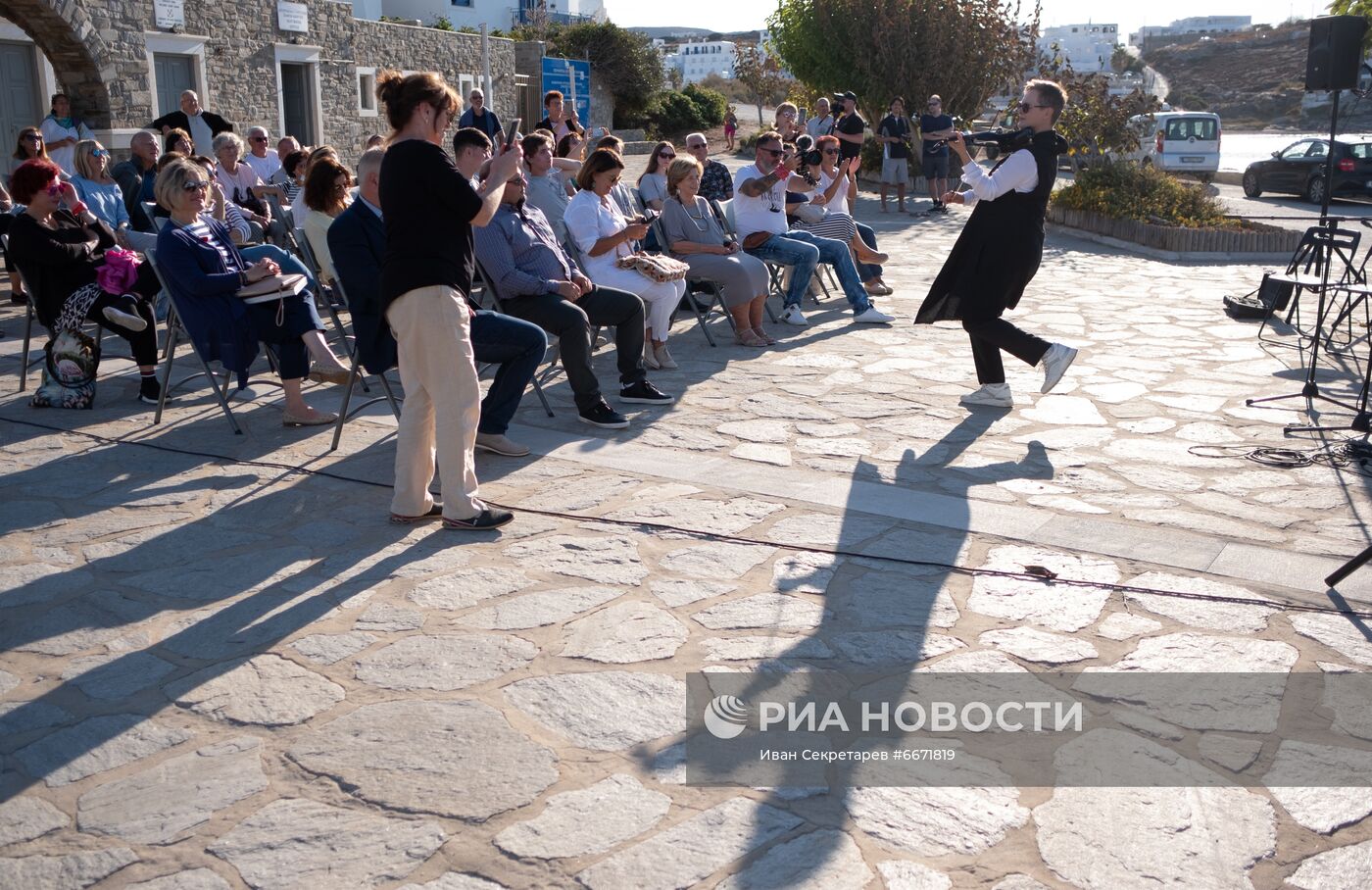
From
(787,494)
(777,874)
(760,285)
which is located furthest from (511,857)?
(760,285)

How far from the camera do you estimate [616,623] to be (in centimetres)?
365

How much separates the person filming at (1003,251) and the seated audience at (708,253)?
168 cm

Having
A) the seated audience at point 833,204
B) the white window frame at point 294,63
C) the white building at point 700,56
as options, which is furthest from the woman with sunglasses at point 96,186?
the white building at point 700,56

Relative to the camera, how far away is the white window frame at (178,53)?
18938 mm

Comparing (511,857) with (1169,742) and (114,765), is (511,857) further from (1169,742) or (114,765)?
(1169,742)

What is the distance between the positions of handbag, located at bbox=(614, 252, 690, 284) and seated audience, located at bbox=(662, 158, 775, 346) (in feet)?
2.58

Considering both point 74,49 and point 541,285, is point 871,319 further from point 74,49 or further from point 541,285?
point 74,49

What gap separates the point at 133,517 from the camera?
4629 mm

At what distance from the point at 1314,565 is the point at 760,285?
4.37 meters

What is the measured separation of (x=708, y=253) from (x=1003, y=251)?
2341 millimetres

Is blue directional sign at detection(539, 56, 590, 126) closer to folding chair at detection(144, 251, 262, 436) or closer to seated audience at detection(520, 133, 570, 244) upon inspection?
seated audience at detection(520, 133, 570, 244)

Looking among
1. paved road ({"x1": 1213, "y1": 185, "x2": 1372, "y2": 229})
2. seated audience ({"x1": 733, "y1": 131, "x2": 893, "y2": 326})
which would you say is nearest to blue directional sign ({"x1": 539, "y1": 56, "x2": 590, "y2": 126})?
paved road ({"x1": 1213, "y1": 185, "x2": 1372, "y2": 229})

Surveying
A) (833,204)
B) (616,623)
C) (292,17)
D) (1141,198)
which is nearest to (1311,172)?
(1141,198)

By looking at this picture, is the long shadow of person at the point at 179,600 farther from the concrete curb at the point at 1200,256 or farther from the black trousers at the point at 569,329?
the concrete curb at the point at 1200,256
